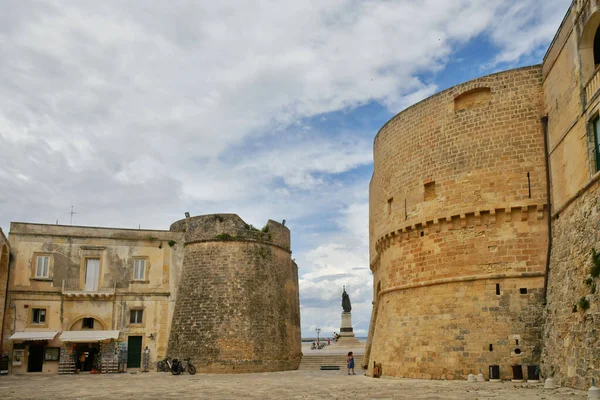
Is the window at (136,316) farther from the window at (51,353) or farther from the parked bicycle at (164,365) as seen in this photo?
the window at (51,353)

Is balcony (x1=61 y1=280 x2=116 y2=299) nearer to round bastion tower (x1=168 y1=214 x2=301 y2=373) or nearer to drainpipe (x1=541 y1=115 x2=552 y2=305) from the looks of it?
round bastion tower (x1=168 y1=214 x2=301 y2=373)

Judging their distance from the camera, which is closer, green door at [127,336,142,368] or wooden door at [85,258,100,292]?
green door at [127,336,142,368]

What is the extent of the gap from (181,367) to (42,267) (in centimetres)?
754

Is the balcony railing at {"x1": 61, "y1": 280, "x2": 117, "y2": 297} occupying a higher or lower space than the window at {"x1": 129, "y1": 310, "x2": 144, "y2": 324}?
higher

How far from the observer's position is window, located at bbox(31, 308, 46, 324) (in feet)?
77.7

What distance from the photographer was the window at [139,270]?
→ 25141 mm

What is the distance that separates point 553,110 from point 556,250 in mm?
3662

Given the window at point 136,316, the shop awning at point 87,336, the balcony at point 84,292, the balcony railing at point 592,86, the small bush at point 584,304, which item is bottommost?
the shop awning at point 87,336

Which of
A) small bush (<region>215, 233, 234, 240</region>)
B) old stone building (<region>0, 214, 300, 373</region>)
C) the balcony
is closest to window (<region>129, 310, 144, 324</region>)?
old stone building (<region>0, 214, 300, 373</region>)

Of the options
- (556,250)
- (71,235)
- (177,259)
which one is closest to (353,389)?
(556,250)

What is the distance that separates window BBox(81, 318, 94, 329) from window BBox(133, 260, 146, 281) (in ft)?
8.34

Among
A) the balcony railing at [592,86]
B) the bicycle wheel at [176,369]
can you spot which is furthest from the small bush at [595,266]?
the bicycle wheel at [176,369]

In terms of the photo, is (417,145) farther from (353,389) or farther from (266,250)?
(266,250)

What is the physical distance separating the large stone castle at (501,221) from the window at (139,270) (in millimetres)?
11836
